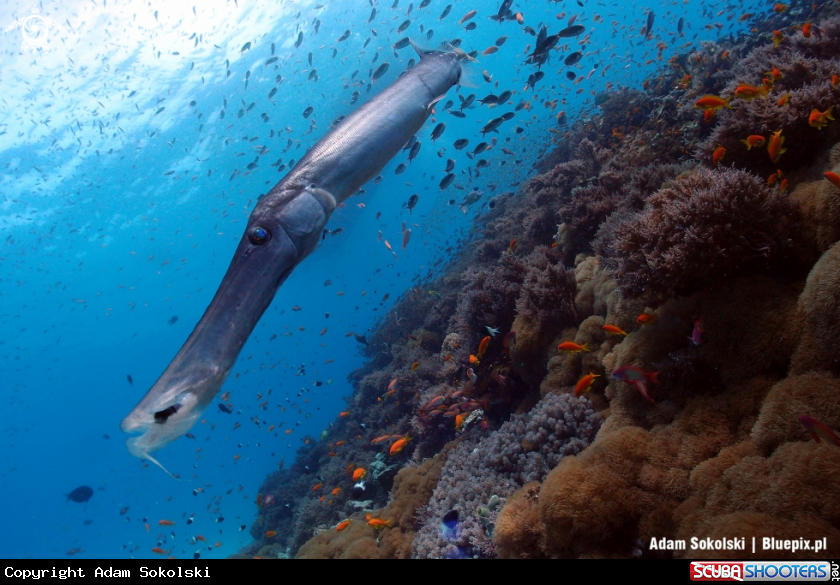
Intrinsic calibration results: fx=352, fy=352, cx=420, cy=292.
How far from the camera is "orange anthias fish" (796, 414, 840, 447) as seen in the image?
191 centimetres

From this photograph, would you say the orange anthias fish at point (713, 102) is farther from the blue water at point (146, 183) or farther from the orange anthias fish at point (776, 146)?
the blue water at point (146, 183)

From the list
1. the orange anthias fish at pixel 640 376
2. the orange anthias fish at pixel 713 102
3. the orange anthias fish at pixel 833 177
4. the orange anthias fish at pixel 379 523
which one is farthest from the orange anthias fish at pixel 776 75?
the orange anthias fish at pixel 379 523

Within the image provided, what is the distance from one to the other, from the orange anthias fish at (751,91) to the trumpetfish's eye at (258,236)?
5324mm

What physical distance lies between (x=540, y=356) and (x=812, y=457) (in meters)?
3.62

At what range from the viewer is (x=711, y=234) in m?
2.93

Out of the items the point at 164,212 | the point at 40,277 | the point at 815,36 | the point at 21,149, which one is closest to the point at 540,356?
the point at 815,36

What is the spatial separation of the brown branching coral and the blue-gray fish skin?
2376 millimetres

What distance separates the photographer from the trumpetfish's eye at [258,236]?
1.87 meters

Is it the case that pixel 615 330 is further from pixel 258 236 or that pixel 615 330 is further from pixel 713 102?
pixel 258 236

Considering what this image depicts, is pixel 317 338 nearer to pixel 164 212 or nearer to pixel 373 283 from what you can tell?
pixel 373 283

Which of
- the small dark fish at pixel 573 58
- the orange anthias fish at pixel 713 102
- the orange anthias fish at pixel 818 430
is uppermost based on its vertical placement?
the small dark fish at pixel 573 58

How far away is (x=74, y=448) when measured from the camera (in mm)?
62438

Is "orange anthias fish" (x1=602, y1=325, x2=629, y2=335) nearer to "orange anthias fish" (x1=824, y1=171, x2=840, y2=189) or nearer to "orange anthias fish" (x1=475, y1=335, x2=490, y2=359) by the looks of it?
"orange anthias fish" (x1=824, y1=171, x2=840, y2=189)

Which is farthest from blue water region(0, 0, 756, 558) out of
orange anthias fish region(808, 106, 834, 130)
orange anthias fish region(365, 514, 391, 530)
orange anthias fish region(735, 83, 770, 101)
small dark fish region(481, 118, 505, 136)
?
orange anthias fish region(365, 514, 391, 530)
